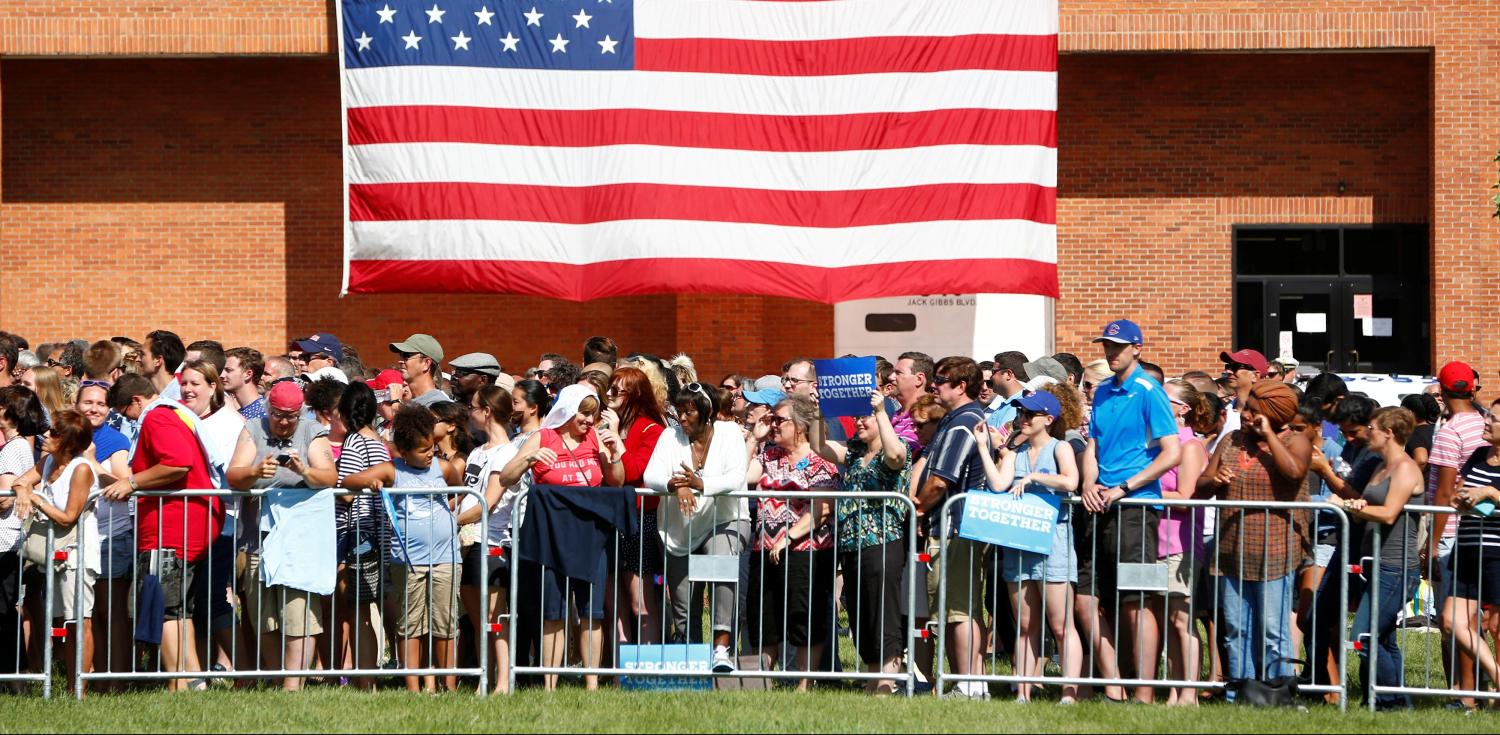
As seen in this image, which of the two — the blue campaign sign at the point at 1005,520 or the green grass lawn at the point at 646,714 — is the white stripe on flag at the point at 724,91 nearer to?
the blue campaign sign at the point at 1005,520

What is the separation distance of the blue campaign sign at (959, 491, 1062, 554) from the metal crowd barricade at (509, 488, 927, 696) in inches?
11.8

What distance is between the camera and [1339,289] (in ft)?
61.6

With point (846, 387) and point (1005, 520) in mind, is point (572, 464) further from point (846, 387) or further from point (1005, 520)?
point (1005, 520)

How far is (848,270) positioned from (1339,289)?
22.4ft

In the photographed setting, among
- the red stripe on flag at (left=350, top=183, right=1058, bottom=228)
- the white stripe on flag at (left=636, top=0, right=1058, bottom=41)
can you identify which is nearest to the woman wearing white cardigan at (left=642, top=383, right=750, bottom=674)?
the red stripe on flag at (left=350, top=183, right=1058, bottom=228)

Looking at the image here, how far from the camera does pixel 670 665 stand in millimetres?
8023

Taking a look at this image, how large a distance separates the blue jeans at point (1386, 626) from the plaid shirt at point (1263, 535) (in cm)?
43

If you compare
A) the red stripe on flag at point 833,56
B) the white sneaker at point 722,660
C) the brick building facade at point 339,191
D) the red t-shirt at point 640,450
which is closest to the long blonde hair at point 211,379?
the red t-shirt at point 640,450

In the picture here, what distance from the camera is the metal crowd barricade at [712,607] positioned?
7973 millimetres

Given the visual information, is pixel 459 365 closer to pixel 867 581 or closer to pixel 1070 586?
pixel 867 581

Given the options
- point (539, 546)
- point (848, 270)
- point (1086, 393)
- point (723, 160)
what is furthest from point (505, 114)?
point (539, 546)

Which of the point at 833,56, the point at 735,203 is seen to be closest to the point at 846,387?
the point at 735,203

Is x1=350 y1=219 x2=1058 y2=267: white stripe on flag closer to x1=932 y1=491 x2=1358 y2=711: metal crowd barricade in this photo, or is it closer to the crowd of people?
the crowd of people

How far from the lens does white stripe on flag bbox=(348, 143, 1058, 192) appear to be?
1487 centimetres
